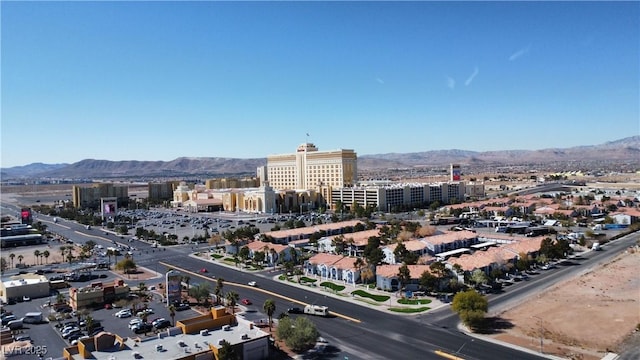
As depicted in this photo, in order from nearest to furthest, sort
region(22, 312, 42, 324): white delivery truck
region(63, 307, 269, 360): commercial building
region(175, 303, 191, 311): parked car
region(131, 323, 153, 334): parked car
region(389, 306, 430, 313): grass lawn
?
region(63, 307, 269, 360): commercial building, region(131, 323, 153, 334): parked car, region(22, 312, 42, 324): white delivery truck, region(389, 306, 430, 313): grass lawn, region(175, 303, 191, 311): parked car

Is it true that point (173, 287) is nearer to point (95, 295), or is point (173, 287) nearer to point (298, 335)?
point (95, 295)

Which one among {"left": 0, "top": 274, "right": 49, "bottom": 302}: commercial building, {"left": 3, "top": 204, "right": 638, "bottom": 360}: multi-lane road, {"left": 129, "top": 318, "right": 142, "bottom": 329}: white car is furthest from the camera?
{"left": 0, "top": 274, "right": 49, "bottom": 302}: commercial building

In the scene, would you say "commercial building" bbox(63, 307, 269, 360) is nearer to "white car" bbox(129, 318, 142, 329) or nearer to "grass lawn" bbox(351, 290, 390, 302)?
"white car" bbox(129, 318, 142, 329)

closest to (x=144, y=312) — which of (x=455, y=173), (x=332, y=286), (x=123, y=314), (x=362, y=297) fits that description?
(x=123, y=314)

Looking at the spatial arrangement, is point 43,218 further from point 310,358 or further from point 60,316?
point 310,358

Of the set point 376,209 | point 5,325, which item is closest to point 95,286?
point 5,325

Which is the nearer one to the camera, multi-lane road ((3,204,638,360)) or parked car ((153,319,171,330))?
multi-lane road ((3,204,638,360))

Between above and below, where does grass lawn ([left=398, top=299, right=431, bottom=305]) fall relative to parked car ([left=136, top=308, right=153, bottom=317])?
below

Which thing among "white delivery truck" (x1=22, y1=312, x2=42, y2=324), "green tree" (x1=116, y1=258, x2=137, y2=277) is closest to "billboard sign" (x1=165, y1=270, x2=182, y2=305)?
"white delivery truck" (x1=22, y1=312, x2=42, y2=324)
